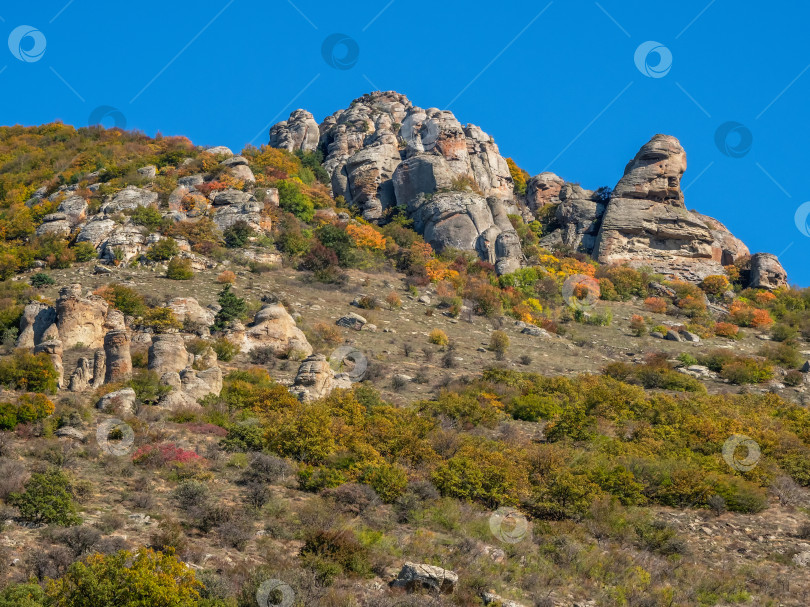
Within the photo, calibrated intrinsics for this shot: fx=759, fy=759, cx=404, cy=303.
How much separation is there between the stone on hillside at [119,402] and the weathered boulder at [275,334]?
866 cm

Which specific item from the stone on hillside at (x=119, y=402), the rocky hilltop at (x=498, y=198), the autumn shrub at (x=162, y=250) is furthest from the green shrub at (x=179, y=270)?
the rocky hilltop at (x=498, y=198)

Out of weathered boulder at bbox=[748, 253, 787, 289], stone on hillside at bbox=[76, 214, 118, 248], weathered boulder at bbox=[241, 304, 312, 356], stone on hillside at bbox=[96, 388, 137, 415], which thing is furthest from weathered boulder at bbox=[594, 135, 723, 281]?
stone on hillside at bbox=[96, 388, 137, 415]

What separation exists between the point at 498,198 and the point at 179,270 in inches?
1127

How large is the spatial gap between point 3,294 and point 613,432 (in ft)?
88.8

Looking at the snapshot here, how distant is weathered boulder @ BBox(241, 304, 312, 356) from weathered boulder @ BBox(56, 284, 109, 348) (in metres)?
5.59

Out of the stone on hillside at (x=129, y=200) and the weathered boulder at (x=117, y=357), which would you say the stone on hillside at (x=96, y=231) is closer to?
the stone on hillside at (x=129, y=200)

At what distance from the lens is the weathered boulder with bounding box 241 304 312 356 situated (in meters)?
31.3

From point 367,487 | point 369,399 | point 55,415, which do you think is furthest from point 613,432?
point 55,415

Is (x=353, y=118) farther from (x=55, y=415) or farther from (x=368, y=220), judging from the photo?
(x=55, y=415)

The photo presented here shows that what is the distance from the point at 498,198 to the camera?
59.6 metres

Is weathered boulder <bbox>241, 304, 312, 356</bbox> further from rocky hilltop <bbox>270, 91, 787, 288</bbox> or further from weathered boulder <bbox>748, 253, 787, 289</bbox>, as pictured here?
weathered boulder <bbox>748, 253, 787, 289</bbox>

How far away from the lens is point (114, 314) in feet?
99.9

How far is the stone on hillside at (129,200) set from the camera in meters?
44.8

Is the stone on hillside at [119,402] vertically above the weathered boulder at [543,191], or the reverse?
the weathered boulder at [543,191]
